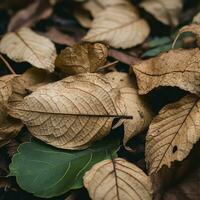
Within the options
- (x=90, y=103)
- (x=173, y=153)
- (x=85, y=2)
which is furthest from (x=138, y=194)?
(x=85, y=2)

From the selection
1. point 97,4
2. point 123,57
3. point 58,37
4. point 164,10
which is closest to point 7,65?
point 58,37

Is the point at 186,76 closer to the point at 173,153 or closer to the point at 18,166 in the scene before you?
the point at 173,153

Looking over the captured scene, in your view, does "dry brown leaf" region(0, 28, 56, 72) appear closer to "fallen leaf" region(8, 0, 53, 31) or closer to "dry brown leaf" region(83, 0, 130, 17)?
"fallen leaf" region(8, 0, 53, 31)

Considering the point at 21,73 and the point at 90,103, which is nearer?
the point at 90,103

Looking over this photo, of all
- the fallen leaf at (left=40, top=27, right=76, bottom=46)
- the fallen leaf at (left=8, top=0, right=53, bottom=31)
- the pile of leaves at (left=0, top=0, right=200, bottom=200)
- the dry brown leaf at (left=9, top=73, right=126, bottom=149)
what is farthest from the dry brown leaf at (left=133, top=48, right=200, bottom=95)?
the fallen leaf at (left=8, top=0, right=53, bottom=31)

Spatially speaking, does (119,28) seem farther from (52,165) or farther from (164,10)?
(52,165)

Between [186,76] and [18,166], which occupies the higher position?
[186,76]

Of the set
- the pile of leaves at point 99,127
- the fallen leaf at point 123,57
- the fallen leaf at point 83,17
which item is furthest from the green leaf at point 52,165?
the fallen leaf at point 83,17
